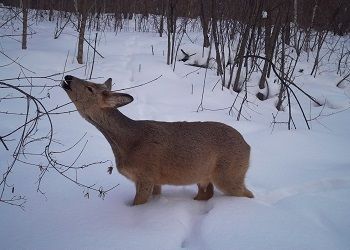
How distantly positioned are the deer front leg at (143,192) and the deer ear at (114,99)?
980mm

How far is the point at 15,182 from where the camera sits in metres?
4.64

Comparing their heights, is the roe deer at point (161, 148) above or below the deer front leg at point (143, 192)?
above

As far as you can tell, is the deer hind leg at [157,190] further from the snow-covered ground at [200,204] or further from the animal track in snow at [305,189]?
the animal track in snow at [305,189]

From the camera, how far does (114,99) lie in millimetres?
4453

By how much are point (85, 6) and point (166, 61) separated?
3508 millimetres

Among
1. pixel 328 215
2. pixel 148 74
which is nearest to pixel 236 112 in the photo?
pixel 148 74

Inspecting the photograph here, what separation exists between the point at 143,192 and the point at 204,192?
90 cm

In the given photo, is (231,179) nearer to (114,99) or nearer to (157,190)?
(157,190)

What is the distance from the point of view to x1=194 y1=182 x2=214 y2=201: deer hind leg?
4.90 m

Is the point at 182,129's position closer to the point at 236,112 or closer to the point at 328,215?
the point at 328,215

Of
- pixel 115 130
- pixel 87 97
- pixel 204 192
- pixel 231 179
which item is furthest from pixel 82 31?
pixel 231 179

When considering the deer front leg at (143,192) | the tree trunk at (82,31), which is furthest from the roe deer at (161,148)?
the tree trunk at (82,31)

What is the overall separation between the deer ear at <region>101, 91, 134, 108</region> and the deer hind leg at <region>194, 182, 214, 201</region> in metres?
1.48

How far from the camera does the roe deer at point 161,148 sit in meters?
4.53
